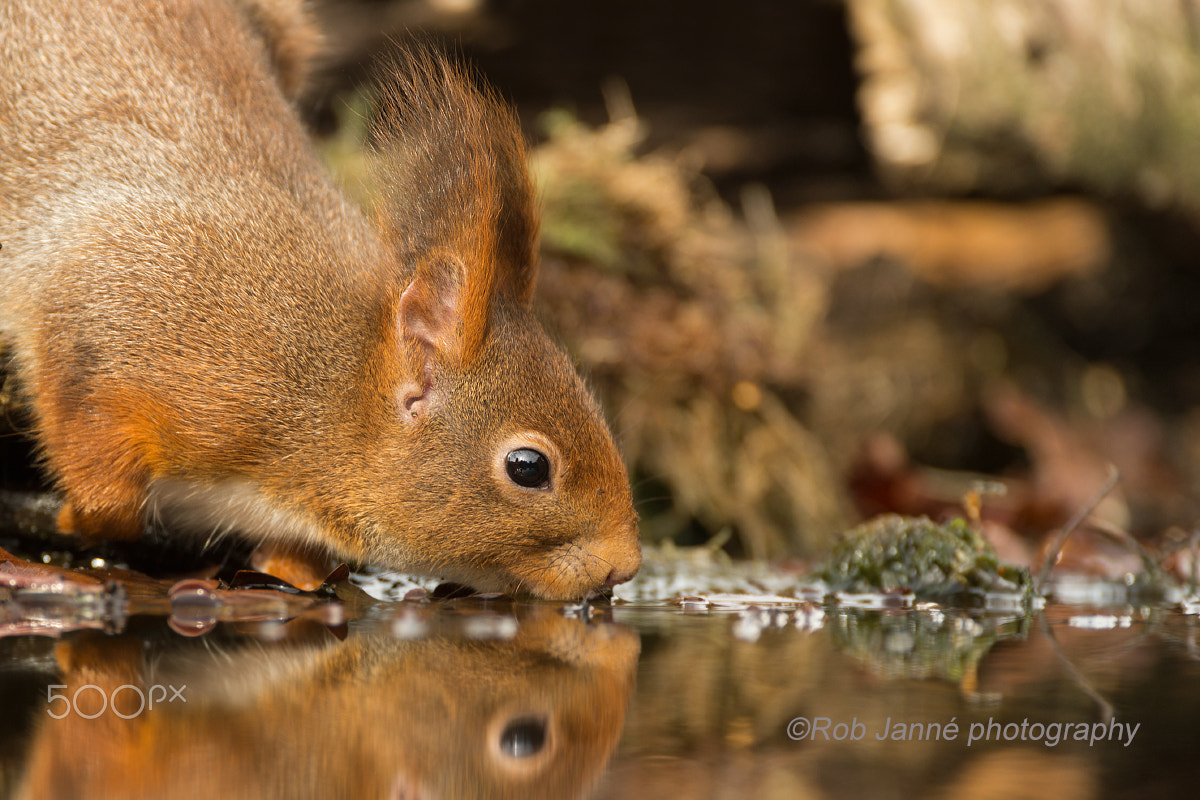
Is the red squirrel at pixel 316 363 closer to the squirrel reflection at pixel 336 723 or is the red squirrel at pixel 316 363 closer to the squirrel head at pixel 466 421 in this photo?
the squirrel head at pixel 466 421

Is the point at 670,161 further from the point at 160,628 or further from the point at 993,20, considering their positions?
the point at 160,628

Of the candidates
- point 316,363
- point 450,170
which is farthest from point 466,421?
point 450,170

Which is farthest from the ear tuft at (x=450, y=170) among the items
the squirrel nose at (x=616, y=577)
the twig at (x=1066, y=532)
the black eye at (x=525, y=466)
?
the twig at (x=1066, y=532)

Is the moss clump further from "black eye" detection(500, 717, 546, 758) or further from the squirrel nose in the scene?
"black eye" detection(500, 717, 546, 758)

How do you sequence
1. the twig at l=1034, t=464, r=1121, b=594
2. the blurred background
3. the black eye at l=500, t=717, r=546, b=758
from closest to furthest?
the black eye at l=500, t=717, r=546, b=758
the twig at l=1034, t=464, r=1121, b=594
the blurred background

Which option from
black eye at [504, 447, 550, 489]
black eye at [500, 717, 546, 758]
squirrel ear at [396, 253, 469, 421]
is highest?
squirrel ear at [396, 253, 469, 421]

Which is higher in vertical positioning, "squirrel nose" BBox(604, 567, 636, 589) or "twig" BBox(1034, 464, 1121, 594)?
"twig" BBox(1034, 464, 1121, 594)

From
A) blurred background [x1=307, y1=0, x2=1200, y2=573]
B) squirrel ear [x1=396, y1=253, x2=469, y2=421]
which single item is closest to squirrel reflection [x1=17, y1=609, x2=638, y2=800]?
squirrel ear [x1=396, y1=253, x2=469, y2=421]

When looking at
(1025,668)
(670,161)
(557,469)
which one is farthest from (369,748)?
(670,161)
